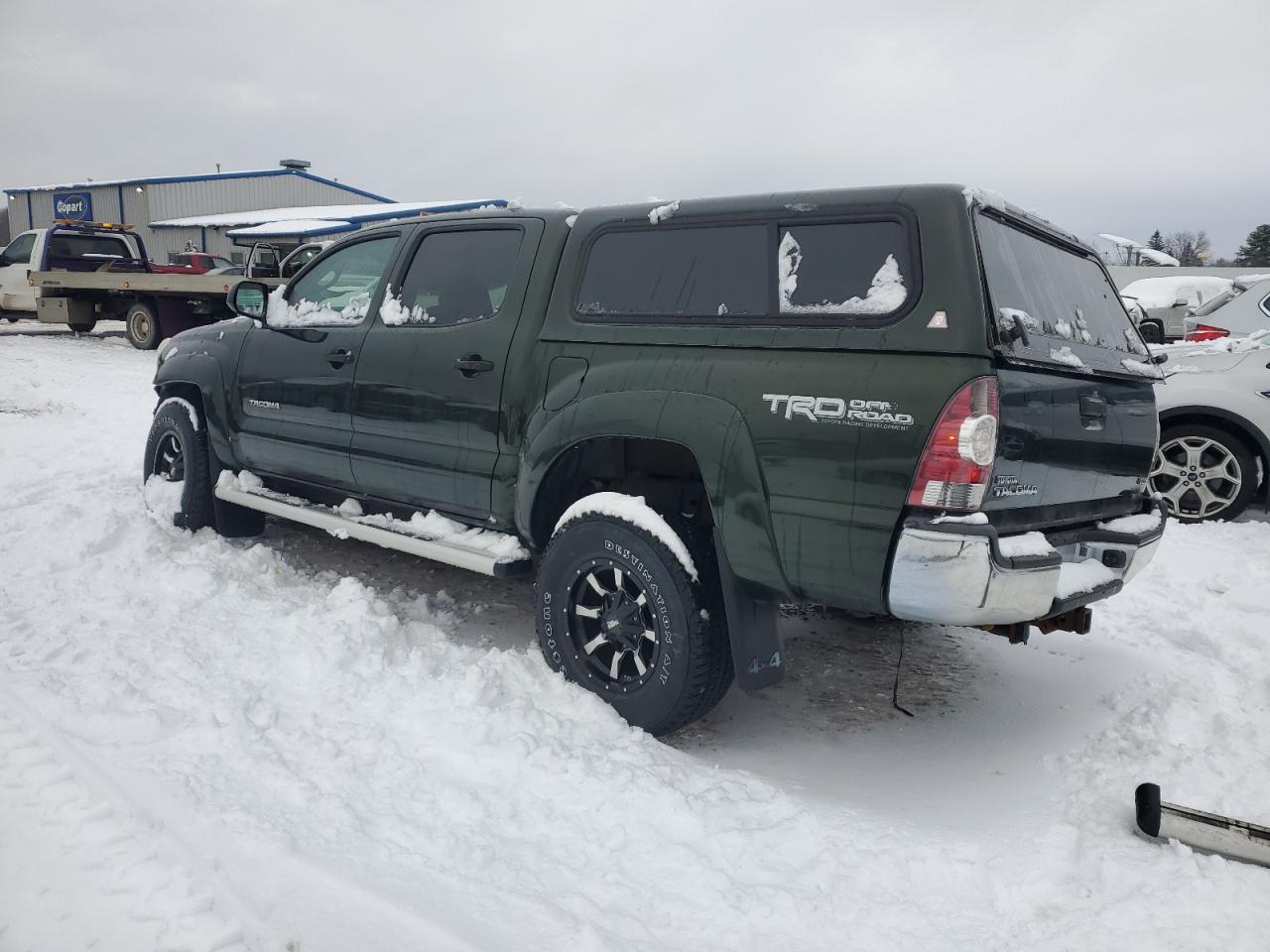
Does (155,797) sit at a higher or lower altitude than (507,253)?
lower

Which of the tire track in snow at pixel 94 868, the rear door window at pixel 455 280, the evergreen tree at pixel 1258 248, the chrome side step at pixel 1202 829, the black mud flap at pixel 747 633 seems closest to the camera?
the tire track in snow at pixel 94 868

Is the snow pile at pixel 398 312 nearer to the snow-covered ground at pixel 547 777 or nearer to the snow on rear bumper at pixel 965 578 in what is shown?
the snow-covered ground at pixel 547 777

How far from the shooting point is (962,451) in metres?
2.67

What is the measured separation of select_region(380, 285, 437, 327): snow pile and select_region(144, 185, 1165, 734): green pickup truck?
0.01 m

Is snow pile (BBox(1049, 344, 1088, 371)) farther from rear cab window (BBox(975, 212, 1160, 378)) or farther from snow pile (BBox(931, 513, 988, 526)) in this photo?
snow pile (BBox(931, 513, 988, 526))

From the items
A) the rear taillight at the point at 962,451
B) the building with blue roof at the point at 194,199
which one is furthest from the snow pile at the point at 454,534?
the building with blue roof at the point at 194,199

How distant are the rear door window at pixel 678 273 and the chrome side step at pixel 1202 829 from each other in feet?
6.35

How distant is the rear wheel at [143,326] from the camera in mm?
16031

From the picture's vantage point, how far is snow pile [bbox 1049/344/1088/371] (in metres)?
3.03

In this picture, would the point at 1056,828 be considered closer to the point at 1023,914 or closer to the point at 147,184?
the point at 1023,914

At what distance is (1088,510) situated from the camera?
11.2 feet

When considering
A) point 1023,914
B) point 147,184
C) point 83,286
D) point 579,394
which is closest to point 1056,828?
point 1023,914

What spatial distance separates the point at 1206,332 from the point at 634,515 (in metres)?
6.82

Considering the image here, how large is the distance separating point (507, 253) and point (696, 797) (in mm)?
2406
